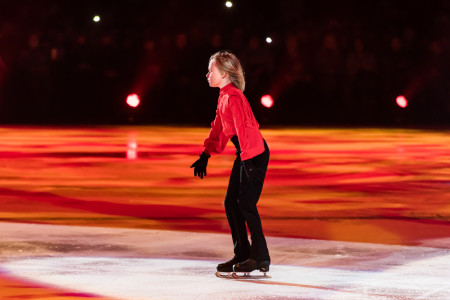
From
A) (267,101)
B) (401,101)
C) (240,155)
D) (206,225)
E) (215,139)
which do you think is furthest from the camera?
(401,101)

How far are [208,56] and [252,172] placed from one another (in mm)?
21846

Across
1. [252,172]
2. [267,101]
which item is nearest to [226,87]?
[252,172]

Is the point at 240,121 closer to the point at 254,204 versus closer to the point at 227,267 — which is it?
the point at 254,204

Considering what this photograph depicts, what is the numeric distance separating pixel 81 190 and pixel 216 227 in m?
3.52

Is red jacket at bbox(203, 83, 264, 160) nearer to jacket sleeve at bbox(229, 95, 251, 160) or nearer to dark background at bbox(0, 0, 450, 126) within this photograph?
jacket sleeve at bbox(229, 95, 251, 160)

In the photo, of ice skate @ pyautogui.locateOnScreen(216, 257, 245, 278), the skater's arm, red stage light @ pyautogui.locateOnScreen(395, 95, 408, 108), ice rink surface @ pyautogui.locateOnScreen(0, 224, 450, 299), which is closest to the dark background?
red stage light @ pyautogui.locateOnScreen(395, 95, 408, 108)

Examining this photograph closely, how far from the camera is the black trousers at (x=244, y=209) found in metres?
6.55

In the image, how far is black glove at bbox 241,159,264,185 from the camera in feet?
21.2

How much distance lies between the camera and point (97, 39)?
2809 cm

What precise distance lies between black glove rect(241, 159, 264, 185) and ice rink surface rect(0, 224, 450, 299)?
625 mm

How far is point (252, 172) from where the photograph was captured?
6.49 m

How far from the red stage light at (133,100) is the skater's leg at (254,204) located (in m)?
22.6

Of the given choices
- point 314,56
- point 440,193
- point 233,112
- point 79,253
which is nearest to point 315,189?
point 440,193

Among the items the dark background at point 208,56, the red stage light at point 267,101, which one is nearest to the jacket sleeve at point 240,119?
the dark background at point 208,56
